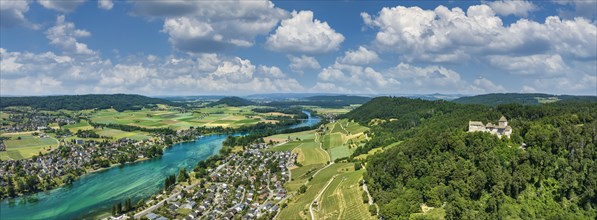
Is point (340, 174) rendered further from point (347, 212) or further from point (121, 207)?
point (121, 207)

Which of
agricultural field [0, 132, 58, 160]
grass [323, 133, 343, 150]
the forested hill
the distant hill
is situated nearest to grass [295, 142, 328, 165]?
grass [323, 133, 343, 150]

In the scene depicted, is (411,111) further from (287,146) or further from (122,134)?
(122,134)

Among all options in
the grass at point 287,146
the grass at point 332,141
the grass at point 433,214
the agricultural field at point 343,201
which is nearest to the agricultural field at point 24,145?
the grass at point 287,146

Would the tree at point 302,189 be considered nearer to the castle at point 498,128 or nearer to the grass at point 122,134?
the castle at point 498,128

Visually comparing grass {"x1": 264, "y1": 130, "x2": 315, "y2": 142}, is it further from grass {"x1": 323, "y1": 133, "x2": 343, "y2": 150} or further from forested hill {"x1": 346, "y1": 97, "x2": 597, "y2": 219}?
forested hill {"x1": 346, "y1": 97, "x2": 597, "y2": 219}

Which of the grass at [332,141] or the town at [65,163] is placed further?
the grass at [332,141]

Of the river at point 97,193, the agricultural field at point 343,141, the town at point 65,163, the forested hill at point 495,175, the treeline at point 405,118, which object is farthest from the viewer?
the agricultural field at point 343,141

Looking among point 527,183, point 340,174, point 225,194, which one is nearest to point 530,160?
point 527,183
